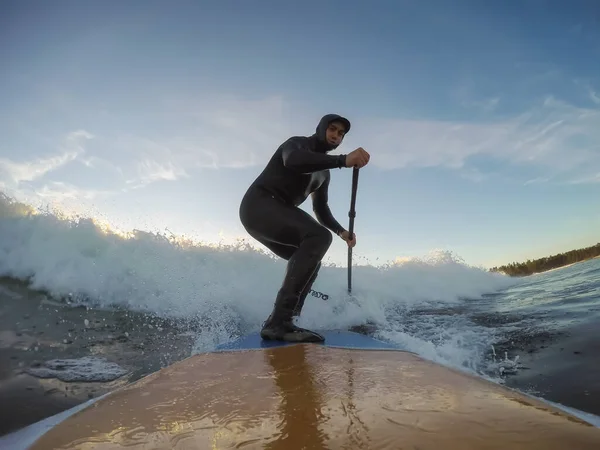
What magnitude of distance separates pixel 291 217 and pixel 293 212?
74 mm

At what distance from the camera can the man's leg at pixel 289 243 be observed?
326 centimetres

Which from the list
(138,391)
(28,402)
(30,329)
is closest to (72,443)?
(138,391)

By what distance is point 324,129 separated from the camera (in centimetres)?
346

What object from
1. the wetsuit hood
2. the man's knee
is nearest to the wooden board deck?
the man's knee

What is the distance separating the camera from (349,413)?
130cm

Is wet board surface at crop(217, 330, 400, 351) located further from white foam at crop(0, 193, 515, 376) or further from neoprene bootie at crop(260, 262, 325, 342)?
white foam at crop(0, 193, 515, 376)

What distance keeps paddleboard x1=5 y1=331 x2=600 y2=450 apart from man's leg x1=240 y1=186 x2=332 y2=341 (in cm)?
118

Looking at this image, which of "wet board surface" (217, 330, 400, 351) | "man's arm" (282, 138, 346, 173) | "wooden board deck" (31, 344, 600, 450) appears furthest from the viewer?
"man's arm" (282, 138, 346, 173)

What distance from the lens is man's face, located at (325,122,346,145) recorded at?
137 inches

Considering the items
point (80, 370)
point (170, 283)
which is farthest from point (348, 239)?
point (170, 283)

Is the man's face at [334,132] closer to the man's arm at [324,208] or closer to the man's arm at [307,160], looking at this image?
the man's arm at [307,160]

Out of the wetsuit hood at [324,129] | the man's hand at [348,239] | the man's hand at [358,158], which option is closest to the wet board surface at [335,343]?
the man's hand at [348,239]

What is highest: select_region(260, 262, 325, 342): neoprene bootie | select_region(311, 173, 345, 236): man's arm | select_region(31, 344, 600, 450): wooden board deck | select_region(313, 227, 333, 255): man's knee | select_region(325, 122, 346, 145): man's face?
select_region(325, 122, 346, 145): man's face

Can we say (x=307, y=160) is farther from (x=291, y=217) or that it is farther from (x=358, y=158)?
(x=291, y=217)
